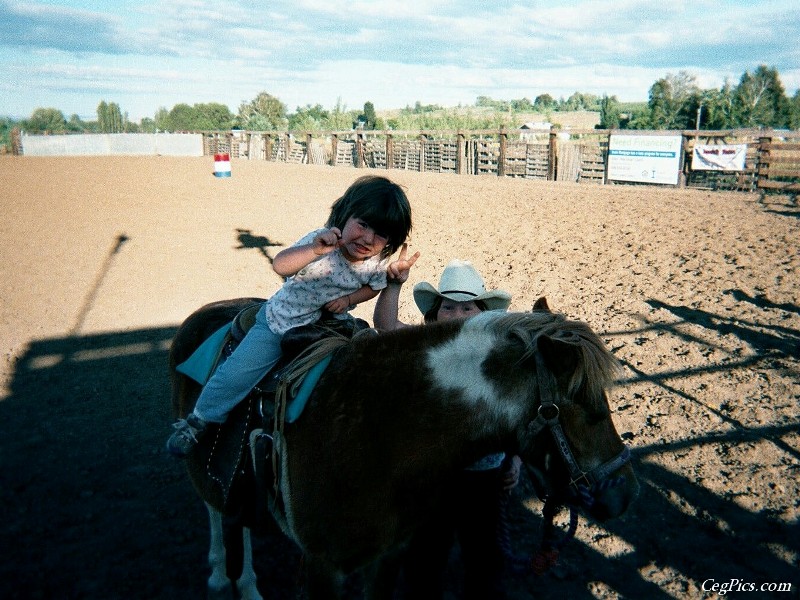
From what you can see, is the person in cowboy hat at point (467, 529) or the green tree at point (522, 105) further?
the green tree at point (522, 105)

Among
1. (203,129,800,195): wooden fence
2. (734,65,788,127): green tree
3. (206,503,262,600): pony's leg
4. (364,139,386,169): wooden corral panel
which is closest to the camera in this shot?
(206,503,262,600): pony's leg

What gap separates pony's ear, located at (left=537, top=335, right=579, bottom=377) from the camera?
1788 mm

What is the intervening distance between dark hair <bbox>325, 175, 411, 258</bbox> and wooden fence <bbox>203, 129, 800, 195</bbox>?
16.0 meters

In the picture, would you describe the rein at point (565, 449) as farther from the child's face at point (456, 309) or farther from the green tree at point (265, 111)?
the green tree at point (265, 111)

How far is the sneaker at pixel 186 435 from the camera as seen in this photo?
253 centimetres

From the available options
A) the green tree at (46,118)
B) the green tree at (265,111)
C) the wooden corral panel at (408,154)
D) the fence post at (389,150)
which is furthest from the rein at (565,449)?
the green tree at (46,118)

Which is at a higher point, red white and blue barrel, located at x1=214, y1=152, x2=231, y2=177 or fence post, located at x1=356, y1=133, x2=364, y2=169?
fence post, located at x1=356, y1=133, x2=364, y2=169

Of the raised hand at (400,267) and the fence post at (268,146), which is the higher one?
the fence post at (268,146)

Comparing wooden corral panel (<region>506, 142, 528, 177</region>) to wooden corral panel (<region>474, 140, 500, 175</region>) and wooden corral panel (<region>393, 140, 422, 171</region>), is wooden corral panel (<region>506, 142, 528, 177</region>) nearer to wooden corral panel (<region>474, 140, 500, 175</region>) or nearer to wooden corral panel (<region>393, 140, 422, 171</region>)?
wooden corral panel (<region>474, 140, 500, 175</region>)

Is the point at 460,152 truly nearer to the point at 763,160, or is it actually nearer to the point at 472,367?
the point at 763,160

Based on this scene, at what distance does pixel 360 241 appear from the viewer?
2.31 m

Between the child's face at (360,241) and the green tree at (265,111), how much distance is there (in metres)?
68.7

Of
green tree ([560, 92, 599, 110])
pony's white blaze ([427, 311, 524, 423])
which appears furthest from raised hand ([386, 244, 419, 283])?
green tree ([560, 92, 599, 110])

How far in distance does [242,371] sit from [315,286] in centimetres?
44
